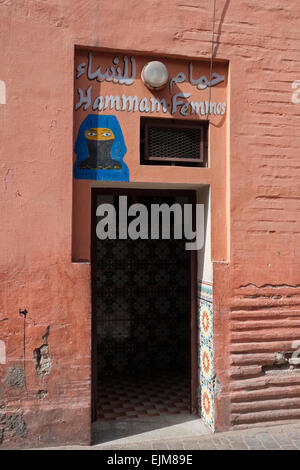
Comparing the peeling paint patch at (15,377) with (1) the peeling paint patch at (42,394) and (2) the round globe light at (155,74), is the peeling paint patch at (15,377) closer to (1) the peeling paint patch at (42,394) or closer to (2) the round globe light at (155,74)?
(1) the peeling paint patch at (42,394)

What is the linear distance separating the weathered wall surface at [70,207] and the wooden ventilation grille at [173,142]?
1.27 feet

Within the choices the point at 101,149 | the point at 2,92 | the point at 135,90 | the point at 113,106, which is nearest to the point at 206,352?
the point at 101,149

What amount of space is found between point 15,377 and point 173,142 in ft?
10.1

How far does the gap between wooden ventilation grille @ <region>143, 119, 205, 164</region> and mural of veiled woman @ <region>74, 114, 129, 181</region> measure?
0.33 metres

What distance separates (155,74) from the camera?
4809mm

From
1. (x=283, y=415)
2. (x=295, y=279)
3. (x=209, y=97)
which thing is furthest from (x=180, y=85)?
(x=283, y=415)

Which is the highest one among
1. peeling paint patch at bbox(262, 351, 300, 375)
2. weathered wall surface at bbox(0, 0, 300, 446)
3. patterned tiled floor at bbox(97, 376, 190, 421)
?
weathered wall surface at bbox(0, 0, 300, 446)

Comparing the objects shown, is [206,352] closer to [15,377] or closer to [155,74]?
[15,377]

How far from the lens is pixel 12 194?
14.7 ft

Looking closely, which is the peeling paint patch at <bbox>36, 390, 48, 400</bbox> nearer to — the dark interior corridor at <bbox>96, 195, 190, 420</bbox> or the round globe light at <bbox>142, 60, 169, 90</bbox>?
the dark interior corridor at <bbox>96, 195, 190, 420</bbox>

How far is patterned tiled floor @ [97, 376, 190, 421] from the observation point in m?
5.56

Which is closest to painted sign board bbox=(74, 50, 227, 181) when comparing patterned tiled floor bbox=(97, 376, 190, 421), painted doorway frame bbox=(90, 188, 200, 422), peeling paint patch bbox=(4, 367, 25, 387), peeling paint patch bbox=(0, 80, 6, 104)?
painted doorway frame bbox=(90, 188, 200, 422)

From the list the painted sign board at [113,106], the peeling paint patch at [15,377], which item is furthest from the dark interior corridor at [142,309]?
the peeling paint patch at [15,377]
